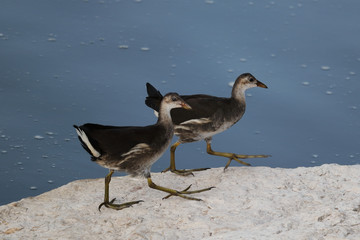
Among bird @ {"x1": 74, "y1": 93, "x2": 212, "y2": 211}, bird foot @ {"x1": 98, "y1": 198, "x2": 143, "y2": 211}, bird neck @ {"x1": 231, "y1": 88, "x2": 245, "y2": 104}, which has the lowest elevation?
bird foot @ {"x1": 98, "y1": 198, "x2": 143, "y2": 211}

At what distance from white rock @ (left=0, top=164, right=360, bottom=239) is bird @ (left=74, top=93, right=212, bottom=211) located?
189 mm

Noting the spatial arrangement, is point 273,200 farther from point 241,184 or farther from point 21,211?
point 21,211

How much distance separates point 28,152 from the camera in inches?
224

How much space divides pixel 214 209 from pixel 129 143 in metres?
0.67

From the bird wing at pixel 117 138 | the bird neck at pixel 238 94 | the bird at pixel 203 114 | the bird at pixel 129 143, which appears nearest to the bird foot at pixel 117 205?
the bird at pixel 129 143

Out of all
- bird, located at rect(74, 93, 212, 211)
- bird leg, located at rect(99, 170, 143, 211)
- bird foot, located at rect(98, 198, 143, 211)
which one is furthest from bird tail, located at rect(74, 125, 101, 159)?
bird foot, located at rect(98, 198, 143, 211)

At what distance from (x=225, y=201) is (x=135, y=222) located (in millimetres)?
608

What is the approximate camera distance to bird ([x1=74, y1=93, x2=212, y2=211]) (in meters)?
3.95

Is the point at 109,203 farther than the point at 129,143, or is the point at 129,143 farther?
the point at 109,203

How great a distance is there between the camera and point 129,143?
4.00 metres

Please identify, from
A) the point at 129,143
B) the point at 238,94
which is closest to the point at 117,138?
the point at 129,143

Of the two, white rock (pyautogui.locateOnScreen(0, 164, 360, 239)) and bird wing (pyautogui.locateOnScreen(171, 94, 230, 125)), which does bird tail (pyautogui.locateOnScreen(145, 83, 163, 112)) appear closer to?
bird wing (pyautogui.locateOnScreen(171, 94, 230, 125))

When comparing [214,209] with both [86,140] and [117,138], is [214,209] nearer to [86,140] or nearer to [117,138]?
[117,138]

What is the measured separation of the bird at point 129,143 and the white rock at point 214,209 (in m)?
0.19
